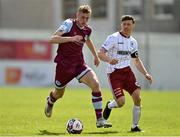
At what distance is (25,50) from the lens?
3753 centimetres

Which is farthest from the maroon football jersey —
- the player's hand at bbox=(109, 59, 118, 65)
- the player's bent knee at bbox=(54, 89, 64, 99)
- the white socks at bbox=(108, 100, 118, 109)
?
the white socks at bbox=(108, 100, 118, 109)

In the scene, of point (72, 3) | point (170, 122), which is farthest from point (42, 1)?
point (170, 122)

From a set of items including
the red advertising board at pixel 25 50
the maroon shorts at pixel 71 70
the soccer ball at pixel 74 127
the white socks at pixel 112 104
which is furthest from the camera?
the red advertising board at pixel 25 50

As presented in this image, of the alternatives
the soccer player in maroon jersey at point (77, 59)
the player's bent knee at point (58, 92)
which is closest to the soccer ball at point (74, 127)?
the soccer player in maroon jersey at point (77, 59)

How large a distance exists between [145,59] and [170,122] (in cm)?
2326

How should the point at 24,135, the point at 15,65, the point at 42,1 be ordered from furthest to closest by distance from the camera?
the point at 42,1 → the point at 15,65 → the point at 24,135

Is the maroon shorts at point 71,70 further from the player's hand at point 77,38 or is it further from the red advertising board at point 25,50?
the red advertising board at point 25,50

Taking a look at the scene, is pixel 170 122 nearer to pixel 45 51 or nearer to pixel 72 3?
pixel 45 51

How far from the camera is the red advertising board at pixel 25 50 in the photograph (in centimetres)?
3734

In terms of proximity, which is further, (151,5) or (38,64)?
(151,5)

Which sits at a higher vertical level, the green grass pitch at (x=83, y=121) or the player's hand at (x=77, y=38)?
the player's hand at (x=77, y=38)

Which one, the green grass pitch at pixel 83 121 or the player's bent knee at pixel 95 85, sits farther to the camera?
the player's bent knee at pixel 95 85

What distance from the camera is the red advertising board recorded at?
123ft

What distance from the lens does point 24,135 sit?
11.7 meters
